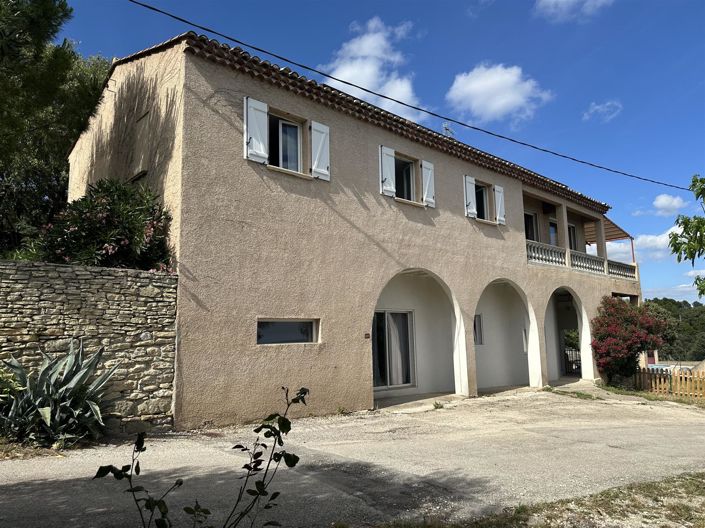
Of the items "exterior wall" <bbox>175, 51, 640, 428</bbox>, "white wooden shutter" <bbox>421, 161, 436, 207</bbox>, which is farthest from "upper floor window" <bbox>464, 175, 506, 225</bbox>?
"exterior wall" <bbox>175, 51, 640, 428</bbox>

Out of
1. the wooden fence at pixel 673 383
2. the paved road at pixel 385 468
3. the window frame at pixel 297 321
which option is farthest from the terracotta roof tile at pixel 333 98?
the wooden fence at pixel 673 383

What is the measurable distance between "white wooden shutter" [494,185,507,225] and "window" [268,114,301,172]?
6.48 metres

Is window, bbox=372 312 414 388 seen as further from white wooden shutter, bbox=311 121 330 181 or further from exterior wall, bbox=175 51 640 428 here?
white wooden shutter, bbox=311 121 330 181

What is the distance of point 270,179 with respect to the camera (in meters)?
9.72

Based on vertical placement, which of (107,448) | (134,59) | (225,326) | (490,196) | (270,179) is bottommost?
(107,448)

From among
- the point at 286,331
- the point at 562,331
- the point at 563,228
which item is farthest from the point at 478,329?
the point at 286,331

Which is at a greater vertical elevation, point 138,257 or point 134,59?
point 134,59

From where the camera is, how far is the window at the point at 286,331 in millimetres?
9320

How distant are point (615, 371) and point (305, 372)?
40.7ft

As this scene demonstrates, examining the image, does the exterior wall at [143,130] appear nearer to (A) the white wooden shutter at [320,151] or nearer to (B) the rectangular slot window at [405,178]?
(A) the white wooden shutter at [320,151]

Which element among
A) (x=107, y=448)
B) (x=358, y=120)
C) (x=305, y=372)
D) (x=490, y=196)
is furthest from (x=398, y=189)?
(x=107, y=448)

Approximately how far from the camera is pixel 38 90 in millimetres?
8961

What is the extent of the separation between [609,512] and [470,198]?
10.0 m

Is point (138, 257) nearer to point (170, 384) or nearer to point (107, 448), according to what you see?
point (170, 384)
